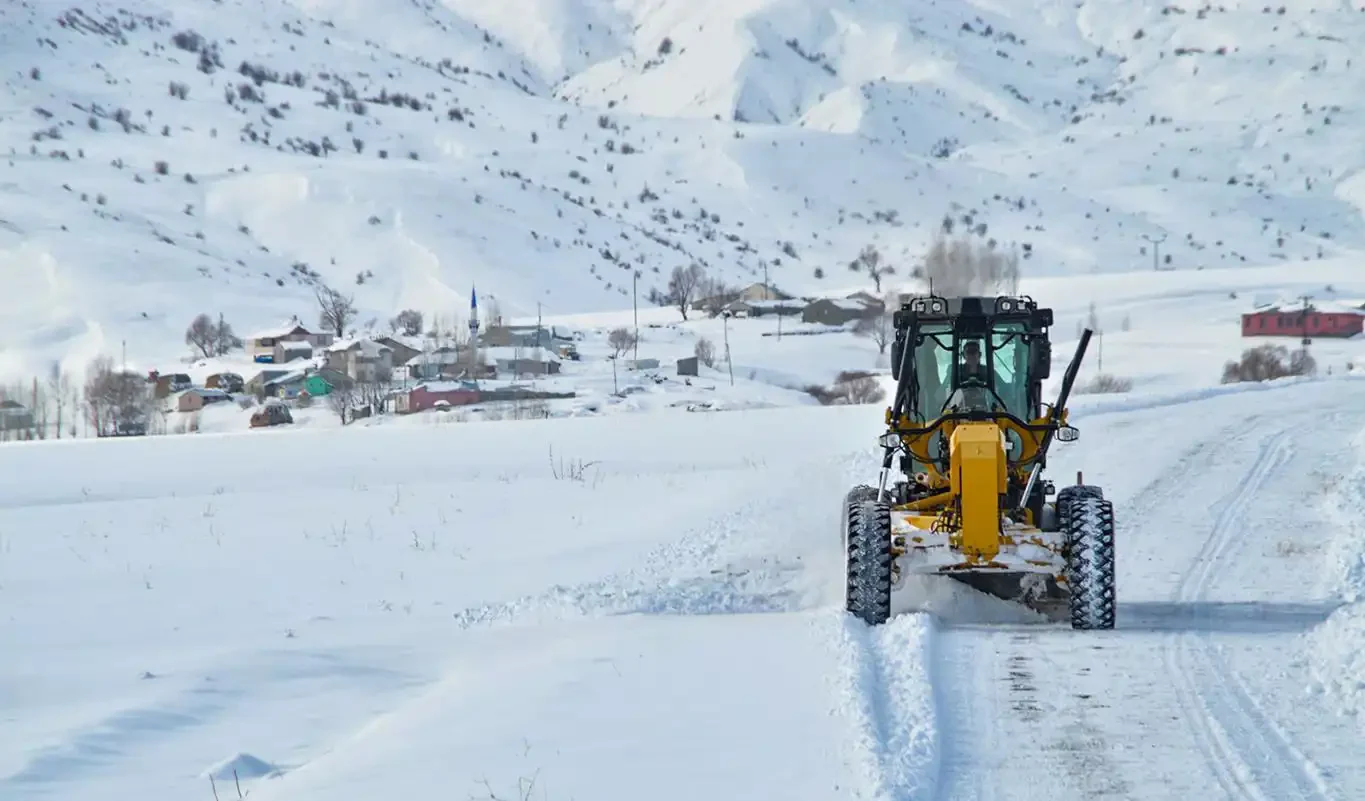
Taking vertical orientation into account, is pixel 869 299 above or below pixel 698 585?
above

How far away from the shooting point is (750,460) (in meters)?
24.3

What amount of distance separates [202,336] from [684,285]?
36.9 meters

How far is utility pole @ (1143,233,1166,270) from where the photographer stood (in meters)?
118

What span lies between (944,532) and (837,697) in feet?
7.74

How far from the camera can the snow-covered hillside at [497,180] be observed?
97062 mm

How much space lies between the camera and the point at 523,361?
69.1 meters

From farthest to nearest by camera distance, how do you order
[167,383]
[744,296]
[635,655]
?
[744,296] → [167,383] → [635,655]

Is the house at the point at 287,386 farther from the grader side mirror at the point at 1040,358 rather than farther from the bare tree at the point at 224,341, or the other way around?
the grader side mirror at the point at 1040,358

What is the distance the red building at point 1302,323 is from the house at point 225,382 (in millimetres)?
54141

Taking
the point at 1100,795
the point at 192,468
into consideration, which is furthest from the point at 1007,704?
the point at 192,468

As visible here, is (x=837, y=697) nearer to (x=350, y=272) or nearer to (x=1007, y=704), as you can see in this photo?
(x=1007, y=704)

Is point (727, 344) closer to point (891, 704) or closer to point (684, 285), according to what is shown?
point (684, 285)

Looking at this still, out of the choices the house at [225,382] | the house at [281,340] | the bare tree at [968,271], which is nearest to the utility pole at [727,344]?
the bare tree at [968,271]

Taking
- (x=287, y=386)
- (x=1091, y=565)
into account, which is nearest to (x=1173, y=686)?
(x=1091, y=565)
